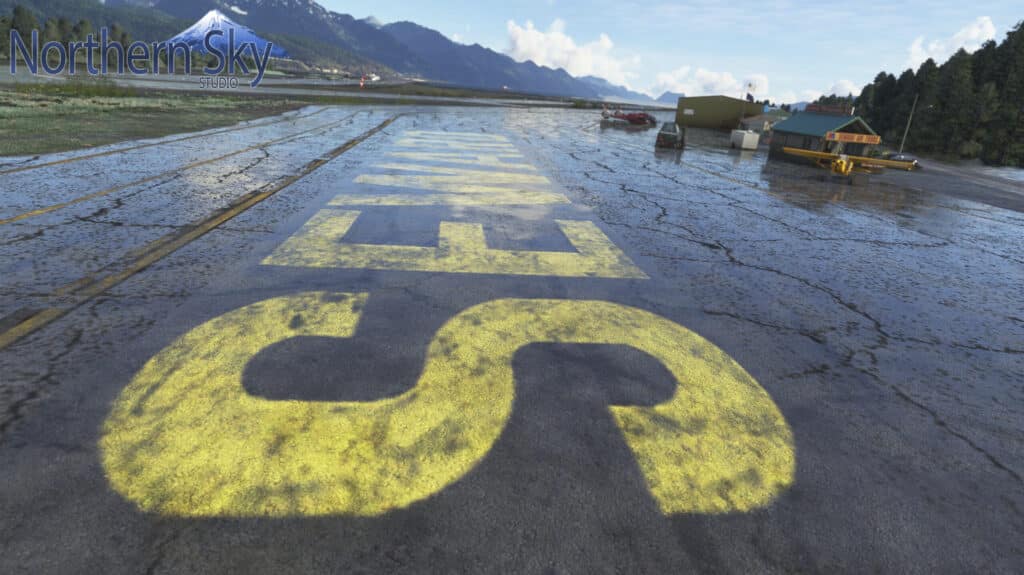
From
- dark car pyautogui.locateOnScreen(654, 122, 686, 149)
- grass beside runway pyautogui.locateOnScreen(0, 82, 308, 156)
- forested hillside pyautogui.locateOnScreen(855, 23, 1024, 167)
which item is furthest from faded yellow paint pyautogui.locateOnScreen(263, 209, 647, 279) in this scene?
forested hillside pyautogui.locateOnScreen(855, 23, 1024, 167)

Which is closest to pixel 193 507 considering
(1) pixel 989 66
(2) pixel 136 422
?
(2) pixel 136 422

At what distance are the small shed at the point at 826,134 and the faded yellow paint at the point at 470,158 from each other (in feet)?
48.1

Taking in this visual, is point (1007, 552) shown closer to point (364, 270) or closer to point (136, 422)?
point (136, 422)

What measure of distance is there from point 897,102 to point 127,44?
151m

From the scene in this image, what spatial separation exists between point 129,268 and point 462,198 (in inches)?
216

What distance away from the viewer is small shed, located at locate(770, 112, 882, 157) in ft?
68.3

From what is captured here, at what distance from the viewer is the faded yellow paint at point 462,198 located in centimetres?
863

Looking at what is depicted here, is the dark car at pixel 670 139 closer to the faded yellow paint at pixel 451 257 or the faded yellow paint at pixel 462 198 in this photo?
the faded yellow paint at pixel 462 198

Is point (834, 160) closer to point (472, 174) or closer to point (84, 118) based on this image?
point (472, 174)

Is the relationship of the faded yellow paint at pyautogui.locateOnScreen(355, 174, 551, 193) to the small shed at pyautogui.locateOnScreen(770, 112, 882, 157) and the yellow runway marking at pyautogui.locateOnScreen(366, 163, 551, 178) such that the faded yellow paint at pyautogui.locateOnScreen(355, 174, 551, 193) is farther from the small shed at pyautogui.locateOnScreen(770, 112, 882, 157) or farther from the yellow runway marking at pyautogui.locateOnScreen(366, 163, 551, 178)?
the small shed at pyautogui.locateOnScreen(770, 112, 882, 157)

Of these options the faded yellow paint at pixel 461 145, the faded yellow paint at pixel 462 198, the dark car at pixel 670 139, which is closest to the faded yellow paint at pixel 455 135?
the faded yellow paint at pixel 461 145

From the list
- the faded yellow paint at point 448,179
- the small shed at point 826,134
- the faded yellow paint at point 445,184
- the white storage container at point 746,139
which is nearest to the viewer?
the faded yellow paint at point 445,184

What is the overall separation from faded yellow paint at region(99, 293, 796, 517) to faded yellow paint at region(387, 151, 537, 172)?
1051 cm

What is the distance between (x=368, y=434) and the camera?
2775mm
